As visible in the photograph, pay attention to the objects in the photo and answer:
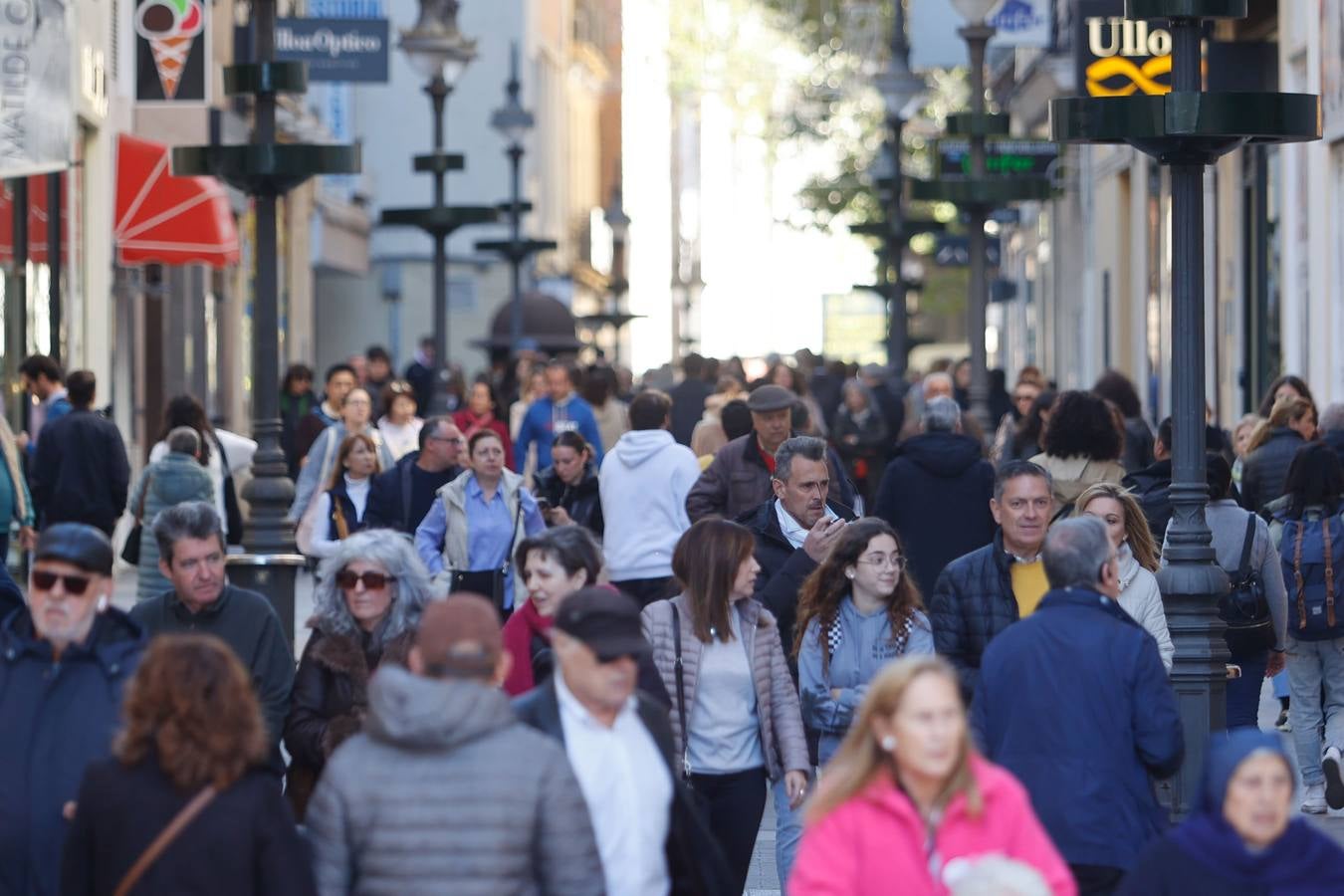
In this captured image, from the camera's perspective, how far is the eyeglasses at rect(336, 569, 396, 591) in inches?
304

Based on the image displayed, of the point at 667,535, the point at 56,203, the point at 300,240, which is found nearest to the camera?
the point at 667,535

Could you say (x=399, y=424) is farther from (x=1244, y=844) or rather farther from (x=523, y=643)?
(x=1244, y=844)

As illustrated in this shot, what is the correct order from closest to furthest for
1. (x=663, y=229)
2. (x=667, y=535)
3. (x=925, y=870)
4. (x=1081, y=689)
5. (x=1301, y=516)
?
1. (x=925, y=870)
2. (x=1081, y=689)
3. (x=1301, y=516)
4. (x=667, y=535)
5. (x=663, y=229)

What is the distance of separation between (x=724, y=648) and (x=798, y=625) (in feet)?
1.75

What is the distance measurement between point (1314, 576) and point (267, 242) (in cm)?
539

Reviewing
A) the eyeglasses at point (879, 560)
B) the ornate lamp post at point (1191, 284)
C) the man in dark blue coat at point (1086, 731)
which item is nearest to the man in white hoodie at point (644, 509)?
the ornate lamp post at point (1191, 284)

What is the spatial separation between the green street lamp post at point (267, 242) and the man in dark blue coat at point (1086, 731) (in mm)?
6284

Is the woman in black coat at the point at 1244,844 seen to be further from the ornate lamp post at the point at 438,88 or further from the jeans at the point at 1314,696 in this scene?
the ornate lamp post at the point at 438,88

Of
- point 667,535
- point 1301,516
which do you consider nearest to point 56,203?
point 667,535

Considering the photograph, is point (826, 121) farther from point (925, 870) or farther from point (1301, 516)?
point (925, 870)

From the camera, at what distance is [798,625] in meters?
8.62

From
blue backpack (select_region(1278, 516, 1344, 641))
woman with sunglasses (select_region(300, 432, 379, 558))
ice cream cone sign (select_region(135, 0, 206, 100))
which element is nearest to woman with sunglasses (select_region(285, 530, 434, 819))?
blue backpack (select_region(1278, 516, 1344, 641))

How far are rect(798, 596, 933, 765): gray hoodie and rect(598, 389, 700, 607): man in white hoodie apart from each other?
4.36 meters

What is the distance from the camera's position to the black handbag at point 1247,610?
418 inches
